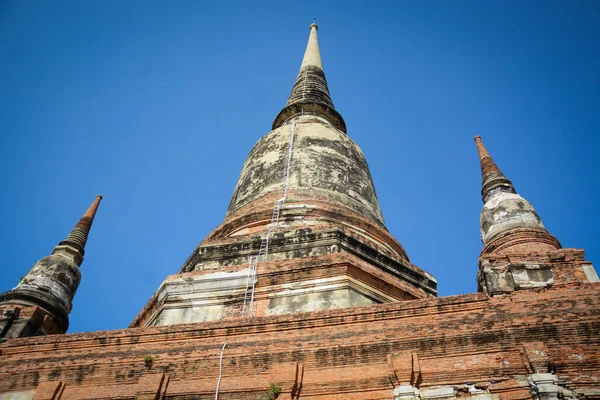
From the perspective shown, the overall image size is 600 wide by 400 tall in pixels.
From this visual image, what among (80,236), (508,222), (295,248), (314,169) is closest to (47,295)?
(80,236)

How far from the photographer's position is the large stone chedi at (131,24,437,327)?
30.8 ft

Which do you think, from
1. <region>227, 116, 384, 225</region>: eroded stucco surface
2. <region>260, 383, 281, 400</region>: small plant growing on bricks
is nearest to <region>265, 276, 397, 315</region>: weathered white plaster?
→ <region>260, 383, 281, 400</region>: small plant growing on bricks

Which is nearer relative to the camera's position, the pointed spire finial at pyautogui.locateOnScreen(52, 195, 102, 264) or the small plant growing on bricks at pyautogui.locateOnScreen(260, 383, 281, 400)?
the small plant growing on bricks at pyautogui.locateOnScreen(260, 383, 281, 400)

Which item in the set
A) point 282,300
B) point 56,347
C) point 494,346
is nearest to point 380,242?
point 282,300

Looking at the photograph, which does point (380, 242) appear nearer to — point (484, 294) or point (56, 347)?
point (484, 294)

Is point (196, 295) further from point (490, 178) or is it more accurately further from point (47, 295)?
point (490, 178)

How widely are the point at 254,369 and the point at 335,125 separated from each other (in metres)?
10.1

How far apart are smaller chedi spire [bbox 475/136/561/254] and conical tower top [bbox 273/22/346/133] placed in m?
5.74

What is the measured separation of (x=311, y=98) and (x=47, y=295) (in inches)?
350

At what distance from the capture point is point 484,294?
7395 mm

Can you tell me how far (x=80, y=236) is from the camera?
12.6 metres

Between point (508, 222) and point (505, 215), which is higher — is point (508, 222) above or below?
below

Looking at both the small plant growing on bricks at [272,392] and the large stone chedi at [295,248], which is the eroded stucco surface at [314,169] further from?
the small plant growing on bricks at [272,392]

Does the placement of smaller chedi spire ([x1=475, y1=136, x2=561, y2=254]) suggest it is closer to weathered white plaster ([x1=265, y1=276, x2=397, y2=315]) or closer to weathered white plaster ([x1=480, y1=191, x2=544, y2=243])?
weathered white plaster ([x1=480, y1=191, x2=544, y2=243])
